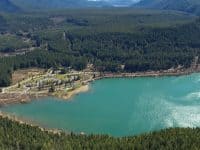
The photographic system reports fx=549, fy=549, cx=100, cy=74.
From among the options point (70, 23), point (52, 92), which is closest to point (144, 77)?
point (52, 92)

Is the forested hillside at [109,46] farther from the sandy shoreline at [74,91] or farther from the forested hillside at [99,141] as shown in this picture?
the forested hillside at [99,141]

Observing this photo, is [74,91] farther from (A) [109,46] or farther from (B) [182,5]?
(B) [182,5]

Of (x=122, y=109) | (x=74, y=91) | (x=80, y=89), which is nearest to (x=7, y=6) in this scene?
(x=80, y=89)

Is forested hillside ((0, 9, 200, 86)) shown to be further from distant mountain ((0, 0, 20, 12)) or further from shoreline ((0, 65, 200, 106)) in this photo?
distant mountain ((0, 0, 20, 12))

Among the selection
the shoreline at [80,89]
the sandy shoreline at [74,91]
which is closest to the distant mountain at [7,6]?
the shoreline at [80,89]

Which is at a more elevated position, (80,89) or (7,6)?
(80,89)

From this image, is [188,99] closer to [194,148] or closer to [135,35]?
[194,148]
